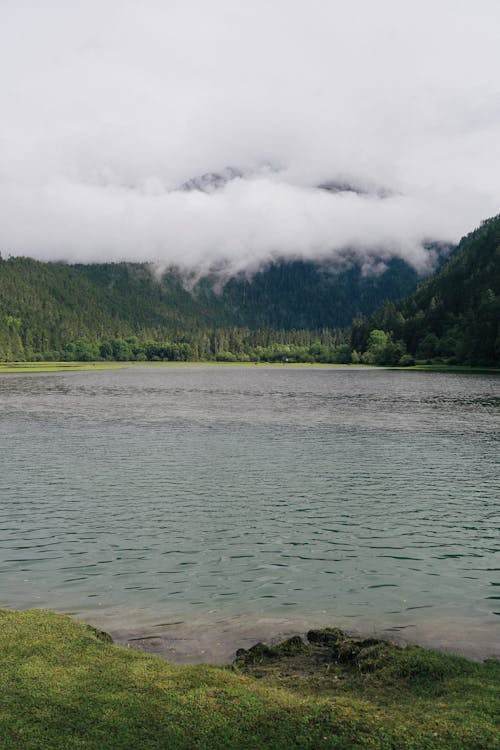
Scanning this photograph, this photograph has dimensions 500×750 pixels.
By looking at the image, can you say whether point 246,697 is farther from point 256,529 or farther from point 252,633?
point 256,529

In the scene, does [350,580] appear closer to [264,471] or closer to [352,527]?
[352,527]

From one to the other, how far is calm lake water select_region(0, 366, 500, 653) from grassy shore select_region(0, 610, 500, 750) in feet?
10.2

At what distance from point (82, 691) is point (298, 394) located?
12630 cm

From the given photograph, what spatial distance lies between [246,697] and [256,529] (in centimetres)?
1826

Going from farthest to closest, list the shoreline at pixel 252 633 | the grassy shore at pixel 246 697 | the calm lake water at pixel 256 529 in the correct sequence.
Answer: the calm lake water at pixel 256 529
the shoreline at pixel 252 633
the grassy shore at pixel 246 697

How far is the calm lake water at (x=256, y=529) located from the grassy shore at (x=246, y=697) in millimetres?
3100

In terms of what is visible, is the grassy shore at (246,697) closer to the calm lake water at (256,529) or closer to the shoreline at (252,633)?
the shoreline at (252,633)

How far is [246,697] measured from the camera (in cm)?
1463

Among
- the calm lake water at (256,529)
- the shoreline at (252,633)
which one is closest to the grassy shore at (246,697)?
the shoreline at (252,633)

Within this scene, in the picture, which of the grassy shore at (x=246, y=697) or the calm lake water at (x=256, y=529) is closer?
the grassy shore at (x=246, y=697)

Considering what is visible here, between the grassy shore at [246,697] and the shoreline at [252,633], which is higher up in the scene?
the grassy shore at [246,697]

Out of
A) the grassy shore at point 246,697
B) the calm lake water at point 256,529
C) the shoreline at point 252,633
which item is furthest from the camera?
the calm lake water at point 256,529

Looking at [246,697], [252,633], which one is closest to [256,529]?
[252,633]

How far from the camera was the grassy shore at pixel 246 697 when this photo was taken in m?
12.9
